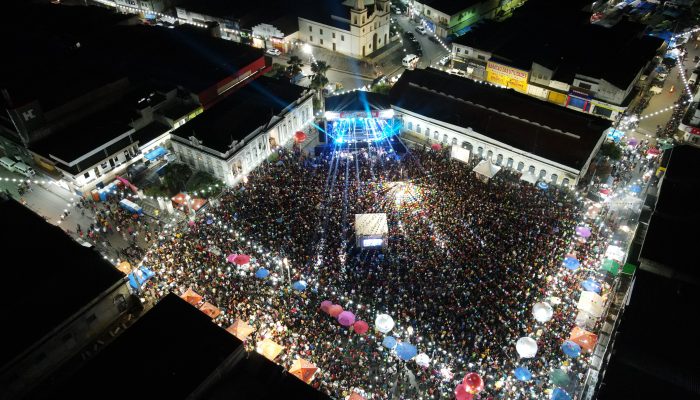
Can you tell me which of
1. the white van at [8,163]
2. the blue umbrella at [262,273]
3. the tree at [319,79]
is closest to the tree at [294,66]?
the tree at [319,79]

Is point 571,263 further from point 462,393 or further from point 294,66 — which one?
point 294,66

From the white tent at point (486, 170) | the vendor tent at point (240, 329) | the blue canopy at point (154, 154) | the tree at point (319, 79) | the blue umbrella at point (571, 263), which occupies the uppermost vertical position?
the tree at point (319, 79)

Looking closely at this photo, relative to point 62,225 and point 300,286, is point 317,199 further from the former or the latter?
point 62,225

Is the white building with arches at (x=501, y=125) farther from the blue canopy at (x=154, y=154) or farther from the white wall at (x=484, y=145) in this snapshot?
the blue canopy at (x=154, y=154)

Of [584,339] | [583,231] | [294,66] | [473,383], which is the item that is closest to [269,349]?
[473,383]

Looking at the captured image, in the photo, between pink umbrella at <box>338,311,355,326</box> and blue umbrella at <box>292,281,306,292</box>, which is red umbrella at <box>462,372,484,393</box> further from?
blue umbrella at <box>292,281,306,292</box>

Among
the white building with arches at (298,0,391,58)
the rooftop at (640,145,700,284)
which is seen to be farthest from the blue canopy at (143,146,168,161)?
the rooftop at (640,145,700,284)
